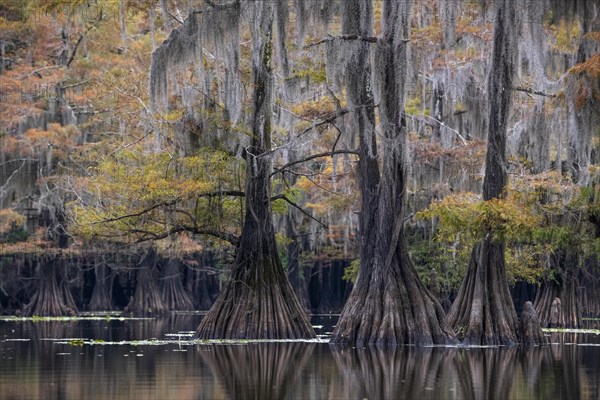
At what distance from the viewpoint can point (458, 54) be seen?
104 ft

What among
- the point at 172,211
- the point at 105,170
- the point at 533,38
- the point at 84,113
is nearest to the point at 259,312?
the point at 172,211

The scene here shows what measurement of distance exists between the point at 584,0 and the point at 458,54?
31.7ft

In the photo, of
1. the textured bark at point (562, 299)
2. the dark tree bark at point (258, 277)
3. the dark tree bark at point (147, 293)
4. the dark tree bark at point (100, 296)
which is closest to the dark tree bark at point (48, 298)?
the dark tree bark at point (147, 293)

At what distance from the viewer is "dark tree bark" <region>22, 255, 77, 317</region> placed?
41.0m

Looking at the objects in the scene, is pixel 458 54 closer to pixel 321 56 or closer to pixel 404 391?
pixel 321 56

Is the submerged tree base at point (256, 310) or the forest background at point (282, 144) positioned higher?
the forest background at point (282, 144)

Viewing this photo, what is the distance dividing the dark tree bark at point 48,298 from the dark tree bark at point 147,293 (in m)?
4.01

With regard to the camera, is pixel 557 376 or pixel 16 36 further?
pixel 16 36

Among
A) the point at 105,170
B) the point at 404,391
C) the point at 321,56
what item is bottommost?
the point at 404,391

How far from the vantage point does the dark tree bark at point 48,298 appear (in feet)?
135

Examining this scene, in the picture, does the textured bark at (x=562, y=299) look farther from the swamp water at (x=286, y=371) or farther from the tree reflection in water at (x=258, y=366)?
the tree reflection in water at (x=258, y=366)

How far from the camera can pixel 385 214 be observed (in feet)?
71.7

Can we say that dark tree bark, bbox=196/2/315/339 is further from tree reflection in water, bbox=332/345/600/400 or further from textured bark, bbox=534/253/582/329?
textured bark, bbox=534/253/582/329

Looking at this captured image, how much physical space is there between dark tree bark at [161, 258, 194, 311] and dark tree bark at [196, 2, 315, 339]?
23.8 m
